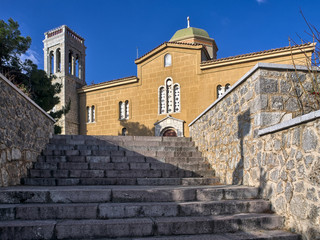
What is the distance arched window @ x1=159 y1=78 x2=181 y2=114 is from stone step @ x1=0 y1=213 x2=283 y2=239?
12250 mm

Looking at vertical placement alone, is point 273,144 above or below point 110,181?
above

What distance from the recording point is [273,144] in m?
3.23

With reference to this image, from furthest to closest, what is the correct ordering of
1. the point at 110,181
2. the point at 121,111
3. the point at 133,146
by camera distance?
the point at 121,111 < the point at 133,146 < the point at 110,181

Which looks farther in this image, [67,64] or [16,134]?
[67,64]

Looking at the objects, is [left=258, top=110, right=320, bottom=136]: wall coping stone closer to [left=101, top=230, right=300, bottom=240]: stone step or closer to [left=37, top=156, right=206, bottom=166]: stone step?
[left=101, top=230, right=300, bottom=240]: stone step

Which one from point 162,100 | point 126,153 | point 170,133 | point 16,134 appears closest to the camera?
point 16,134

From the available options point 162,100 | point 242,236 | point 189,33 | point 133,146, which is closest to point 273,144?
point 242,236

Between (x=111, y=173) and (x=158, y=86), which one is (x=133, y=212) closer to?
(x=111, y=173)

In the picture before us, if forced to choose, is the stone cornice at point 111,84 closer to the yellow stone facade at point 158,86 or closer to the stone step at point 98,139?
the yellow stone facade at point 158,86

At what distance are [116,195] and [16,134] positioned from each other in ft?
7.51

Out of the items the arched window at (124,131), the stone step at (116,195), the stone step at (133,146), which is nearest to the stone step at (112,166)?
the stone step at (133,146)

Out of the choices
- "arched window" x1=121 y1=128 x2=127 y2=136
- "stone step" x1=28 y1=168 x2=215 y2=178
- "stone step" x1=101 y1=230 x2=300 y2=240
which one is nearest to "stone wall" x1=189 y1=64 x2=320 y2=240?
"stone step" x1=101 y1=230 x2=300 y2=240

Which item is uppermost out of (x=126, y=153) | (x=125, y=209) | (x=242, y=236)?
(x=126, y=153)

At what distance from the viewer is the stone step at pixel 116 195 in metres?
3.13
